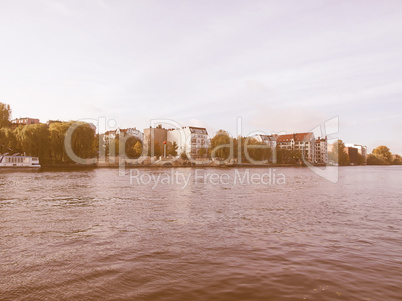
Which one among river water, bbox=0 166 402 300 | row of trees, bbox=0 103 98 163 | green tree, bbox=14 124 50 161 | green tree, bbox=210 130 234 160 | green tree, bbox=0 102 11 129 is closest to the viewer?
river water, bbox=0 166 402 300

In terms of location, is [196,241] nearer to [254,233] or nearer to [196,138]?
[254,233]

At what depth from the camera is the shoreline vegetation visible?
277ft

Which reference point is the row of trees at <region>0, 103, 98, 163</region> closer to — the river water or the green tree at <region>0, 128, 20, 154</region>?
the green tree at <region>0, 128, 20, 154</region>

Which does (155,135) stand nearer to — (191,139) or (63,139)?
(191,139)

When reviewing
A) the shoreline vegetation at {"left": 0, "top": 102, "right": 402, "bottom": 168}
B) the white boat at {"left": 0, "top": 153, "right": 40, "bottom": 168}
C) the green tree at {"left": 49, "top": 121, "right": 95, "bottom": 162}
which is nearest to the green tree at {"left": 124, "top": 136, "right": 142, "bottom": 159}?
the shoreline vegetation at {"left": 0, "top": 102, "right": 402, "bottom": 168}

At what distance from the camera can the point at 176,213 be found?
65.9 ft

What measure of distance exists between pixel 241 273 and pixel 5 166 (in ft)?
289

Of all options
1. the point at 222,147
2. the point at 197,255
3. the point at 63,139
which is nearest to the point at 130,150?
the point at 222,147

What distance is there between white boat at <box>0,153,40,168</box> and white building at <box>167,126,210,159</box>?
93.7 metres

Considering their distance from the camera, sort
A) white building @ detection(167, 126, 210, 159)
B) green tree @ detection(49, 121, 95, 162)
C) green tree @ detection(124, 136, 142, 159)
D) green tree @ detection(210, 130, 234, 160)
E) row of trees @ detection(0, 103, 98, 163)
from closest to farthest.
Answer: row of trees @ detection(0, 103, 98, 163), green tree @ detection(49, 121, 95, 162), green tree @ detection(210, 130, 234, 160), green tree @ detection(124, 136, 142, 159), white building @ detection(167, 126, 210, 159)

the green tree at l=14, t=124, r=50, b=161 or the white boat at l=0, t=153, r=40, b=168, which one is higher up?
the green tree at l=14, t=124, r=50, b=161

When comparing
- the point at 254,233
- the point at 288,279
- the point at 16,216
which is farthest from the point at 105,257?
the point at 16,216

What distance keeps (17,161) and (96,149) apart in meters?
44.2

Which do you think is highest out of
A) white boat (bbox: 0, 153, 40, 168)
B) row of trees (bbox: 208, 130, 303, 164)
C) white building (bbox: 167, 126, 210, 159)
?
white building (bbox: 167, 126, 210, 159)
